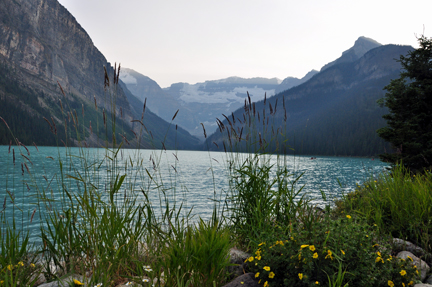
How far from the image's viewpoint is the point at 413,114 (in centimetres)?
1264

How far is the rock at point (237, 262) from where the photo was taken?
3583mm

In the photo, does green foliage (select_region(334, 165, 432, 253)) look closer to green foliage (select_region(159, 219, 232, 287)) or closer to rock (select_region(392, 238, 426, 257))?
rock (select_region(392, 238, 426, 257))

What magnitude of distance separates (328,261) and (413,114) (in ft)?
43.4

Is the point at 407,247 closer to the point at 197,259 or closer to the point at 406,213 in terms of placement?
the point at 406,213

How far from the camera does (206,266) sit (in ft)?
10.1

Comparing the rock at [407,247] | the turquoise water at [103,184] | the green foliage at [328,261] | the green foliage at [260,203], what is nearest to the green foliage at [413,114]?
the turquoise water at [103,184]

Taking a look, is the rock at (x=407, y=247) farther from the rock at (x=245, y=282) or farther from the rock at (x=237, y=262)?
the rock at (x=245, y=282)

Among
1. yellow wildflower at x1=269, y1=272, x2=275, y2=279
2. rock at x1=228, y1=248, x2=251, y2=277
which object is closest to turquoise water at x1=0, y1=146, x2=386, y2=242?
rock at x1=228, y1=248, x2=251, y2=277

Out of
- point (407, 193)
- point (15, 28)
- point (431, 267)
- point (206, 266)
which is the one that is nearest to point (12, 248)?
point (206, 266)

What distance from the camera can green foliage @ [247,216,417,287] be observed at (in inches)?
105

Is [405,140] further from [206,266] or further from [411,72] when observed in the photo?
[206,266]

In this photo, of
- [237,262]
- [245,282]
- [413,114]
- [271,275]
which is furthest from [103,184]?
[271,275]

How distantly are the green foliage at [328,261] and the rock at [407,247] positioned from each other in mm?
943

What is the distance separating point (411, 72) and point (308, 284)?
48.3 ft
